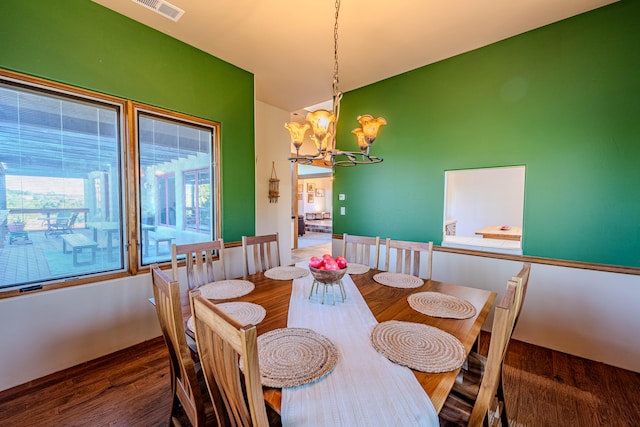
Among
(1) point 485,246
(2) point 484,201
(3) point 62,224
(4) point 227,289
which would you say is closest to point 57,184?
(3) point 62,224

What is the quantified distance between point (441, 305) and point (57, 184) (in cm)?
291

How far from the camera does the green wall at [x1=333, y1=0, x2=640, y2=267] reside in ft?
6.86

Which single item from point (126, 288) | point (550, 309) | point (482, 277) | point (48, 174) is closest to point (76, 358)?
point (126, 288)

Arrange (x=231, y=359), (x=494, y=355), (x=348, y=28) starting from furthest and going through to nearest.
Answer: (x=348, y=28)
(x=494, y=355)
(x=231, y=359)

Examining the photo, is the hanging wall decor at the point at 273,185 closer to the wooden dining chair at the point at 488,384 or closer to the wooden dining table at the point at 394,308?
the wooden dining table at the point at 394,308

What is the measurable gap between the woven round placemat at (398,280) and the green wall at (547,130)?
1199mm

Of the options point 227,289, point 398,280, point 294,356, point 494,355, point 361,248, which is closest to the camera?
point 494,355

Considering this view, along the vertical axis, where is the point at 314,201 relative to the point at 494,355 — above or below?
above

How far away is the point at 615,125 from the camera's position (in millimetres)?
2117

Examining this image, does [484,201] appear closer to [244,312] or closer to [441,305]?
[441,305]

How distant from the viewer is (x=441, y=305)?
1521mm

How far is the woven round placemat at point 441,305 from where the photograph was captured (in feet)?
4.63

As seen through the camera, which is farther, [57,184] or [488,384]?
[57,184]

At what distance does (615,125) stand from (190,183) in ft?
12.7
